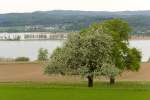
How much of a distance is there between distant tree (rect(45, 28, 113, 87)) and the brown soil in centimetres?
786

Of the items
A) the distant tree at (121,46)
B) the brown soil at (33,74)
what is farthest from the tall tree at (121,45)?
the brown soil at (33,74)

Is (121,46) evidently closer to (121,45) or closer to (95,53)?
(121,45)

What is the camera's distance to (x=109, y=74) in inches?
1722

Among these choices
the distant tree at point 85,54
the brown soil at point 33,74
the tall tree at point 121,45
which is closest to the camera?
the distant tree at point 85,54

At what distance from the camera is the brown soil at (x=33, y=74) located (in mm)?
54062

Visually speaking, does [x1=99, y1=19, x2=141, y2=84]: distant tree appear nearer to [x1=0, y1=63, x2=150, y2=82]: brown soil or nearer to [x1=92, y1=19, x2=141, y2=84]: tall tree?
[x1=92, y1=19, x2=141, y2=84]: tall tree

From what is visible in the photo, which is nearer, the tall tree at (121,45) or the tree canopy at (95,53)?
the tree canopy at (95,53)

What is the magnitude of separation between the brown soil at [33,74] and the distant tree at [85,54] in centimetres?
786

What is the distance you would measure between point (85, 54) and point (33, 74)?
20.2 meters

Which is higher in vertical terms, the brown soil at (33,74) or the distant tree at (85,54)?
the distant tree at (85,54)

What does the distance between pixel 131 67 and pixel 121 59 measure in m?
2.25

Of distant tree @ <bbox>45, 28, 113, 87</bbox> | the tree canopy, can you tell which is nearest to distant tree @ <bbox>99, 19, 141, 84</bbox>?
the tree canopy

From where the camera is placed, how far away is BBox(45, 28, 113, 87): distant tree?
42.8 m

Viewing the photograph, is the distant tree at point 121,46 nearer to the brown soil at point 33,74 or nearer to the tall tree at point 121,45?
the tall tree at point 121,45
